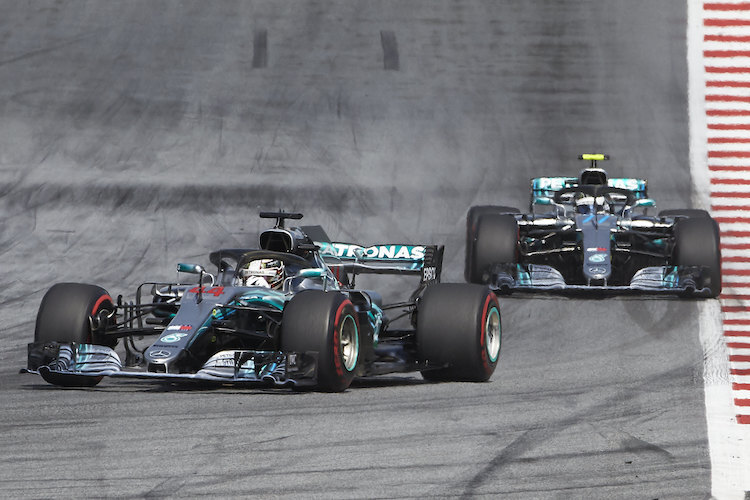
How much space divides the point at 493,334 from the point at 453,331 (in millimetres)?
845

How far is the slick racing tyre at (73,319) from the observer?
12.4 meters

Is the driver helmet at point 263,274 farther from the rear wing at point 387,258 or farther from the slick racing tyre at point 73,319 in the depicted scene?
the slick racing tyre at point 73,319

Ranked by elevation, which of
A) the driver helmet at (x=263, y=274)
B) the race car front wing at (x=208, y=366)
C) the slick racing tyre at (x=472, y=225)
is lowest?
the race car front wing at (x=208, y=366)

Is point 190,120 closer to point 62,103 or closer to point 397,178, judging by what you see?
point 62,103

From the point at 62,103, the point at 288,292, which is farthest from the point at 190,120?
the point at 288,292

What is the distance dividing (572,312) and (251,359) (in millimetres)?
7052

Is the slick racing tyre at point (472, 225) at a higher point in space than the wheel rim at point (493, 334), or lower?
higher

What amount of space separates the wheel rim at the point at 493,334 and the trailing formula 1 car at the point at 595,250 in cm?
438

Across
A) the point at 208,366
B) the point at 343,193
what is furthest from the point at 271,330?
the point at 343,193

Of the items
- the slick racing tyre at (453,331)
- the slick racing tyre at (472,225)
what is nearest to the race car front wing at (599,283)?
the slick racing tyre at (472,225)

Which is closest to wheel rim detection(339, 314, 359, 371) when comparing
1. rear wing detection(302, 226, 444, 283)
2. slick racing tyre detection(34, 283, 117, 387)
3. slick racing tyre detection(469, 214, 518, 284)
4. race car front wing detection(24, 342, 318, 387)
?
race car front wing detection(24, 342, 318, 387)

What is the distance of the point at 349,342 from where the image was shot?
483 inches

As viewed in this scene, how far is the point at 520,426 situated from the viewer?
10688 mm

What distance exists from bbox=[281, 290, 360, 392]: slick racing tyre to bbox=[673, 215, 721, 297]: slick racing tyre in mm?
7539
